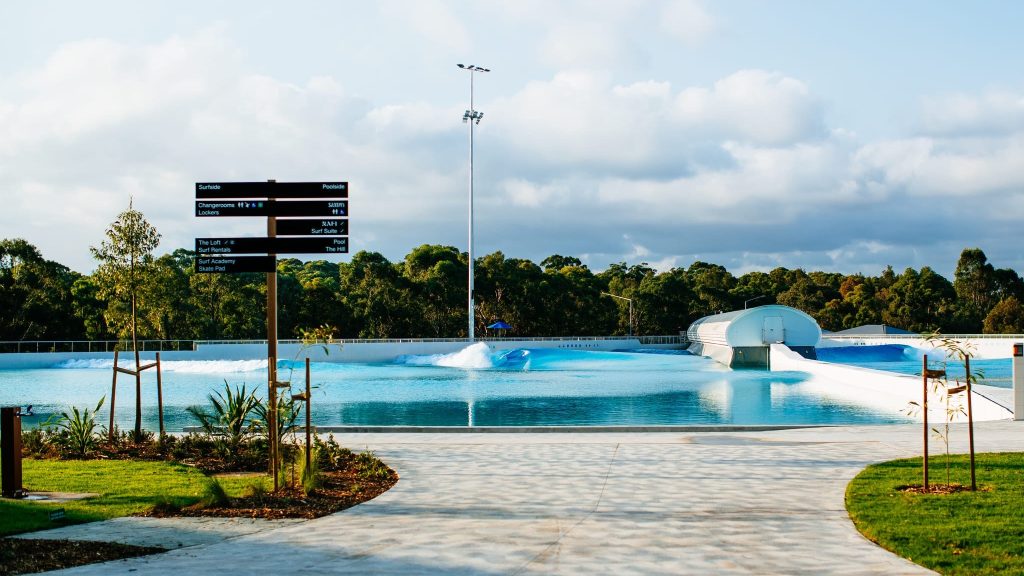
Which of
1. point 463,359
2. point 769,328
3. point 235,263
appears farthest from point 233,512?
point 769,328

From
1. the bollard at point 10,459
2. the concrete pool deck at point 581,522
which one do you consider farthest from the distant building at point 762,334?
the bollard at point 10,459

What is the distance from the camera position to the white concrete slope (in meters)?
16.2

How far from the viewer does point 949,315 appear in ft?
238

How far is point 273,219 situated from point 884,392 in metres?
19.9

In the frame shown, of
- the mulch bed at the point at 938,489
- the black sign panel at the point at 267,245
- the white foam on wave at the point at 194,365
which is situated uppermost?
the black sign panel at the point at 267,245

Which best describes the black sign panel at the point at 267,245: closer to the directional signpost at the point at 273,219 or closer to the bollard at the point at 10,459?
the directional signpost at the point at 273,219

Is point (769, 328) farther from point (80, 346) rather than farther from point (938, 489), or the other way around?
point (938, 489)

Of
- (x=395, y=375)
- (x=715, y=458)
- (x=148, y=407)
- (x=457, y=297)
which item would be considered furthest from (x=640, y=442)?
(x=457, y=297)

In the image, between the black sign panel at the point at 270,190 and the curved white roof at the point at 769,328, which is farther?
the curved white roof at the point at 769,328

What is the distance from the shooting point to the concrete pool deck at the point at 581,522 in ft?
19.4

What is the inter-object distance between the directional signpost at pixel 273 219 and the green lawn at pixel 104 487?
1.28 meters

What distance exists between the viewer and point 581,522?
23.7 ft

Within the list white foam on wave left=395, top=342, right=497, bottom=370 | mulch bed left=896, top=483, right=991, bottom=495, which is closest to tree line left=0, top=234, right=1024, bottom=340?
white foam on wave left=395, top=342, right=497, bottom=370

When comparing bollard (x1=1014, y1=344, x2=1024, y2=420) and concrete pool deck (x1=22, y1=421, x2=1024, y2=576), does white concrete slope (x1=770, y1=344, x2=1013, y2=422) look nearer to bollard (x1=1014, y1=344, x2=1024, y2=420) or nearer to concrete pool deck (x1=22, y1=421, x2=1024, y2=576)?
bollard (x1=1014, y1=344, x2=1024, y2=420)
